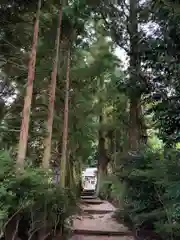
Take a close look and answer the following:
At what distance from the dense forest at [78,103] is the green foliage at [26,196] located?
17 mm

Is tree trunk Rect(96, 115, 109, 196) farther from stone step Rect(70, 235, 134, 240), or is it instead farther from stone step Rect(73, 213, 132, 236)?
stone step Rect(70, 235, 134, 240)

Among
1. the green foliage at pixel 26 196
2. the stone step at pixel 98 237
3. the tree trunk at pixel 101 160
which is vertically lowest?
the stone step at pixel 98 237

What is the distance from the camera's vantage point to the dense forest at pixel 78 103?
178 inches

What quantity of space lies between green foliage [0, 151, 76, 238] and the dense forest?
0.06ft

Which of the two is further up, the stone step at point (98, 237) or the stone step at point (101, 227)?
the stone step at point (101, 227)

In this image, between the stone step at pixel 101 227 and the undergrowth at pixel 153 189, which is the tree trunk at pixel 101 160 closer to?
the stone step at pixel 101 227

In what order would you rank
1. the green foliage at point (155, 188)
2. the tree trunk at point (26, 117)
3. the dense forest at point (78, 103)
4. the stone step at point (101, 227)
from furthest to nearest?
1. the stone step at point (101, 227)
2. the tree trunk at point (26, 117)
3. the dense forest at point (78, 103)
4. the green foliage at point (155, 188)

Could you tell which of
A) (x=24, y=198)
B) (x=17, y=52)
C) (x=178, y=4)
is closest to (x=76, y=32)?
(x=17, y=52)

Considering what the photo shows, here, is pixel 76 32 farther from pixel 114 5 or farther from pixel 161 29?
pixel 161 29

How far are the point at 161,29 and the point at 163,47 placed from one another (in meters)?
0.64

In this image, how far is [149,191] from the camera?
6203 mm

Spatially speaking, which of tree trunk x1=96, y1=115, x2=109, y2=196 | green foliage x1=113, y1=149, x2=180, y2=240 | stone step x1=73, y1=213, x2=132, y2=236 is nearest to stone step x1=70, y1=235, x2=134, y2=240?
stone step x1=73, y1=213, x2=132, y2=236

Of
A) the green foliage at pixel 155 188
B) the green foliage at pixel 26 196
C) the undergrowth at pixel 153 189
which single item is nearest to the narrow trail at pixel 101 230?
the undergrowth at pixel 153 189

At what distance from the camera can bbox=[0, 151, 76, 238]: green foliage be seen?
13.4ft
